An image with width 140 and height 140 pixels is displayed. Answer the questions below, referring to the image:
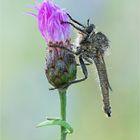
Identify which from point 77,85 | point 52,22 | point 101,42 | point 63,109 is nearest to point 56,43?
point 52,22

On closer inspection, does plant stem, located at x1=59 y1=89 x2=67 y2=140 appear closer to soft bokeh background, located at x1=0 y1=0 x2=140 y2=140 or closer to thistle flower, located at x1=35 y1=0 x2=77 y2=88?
thistle flower, located at x1=35 y1=0 x2=77 y2=88

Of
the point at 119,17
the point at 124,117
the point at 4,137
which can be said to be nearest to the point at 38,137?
the point at 4,137

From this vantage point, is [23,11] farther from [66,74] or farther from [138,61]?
[66,74]

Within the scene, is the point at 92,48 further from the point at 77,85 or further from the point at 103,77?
the point at 77,85

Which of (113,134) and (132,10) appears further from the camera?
(132,10)

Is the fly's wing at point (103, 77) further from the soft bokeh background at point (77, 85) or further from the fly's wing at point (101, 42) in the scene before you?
the soft bokeh background at point (77, 85)

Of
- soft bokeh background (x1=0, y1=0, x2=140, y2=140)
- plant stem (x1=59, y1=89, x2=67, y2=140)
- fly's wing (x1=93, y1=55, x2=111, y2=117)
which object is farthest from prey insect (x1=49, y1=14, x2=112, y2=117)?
soft bokeh background (x1=0, y1=0, x2=140, y2=140)

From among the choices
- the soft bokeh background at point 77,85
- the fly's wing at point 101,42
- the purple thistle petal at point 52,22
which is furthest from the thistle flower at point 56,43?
Answer: the soft bokeh background at point 77,85
